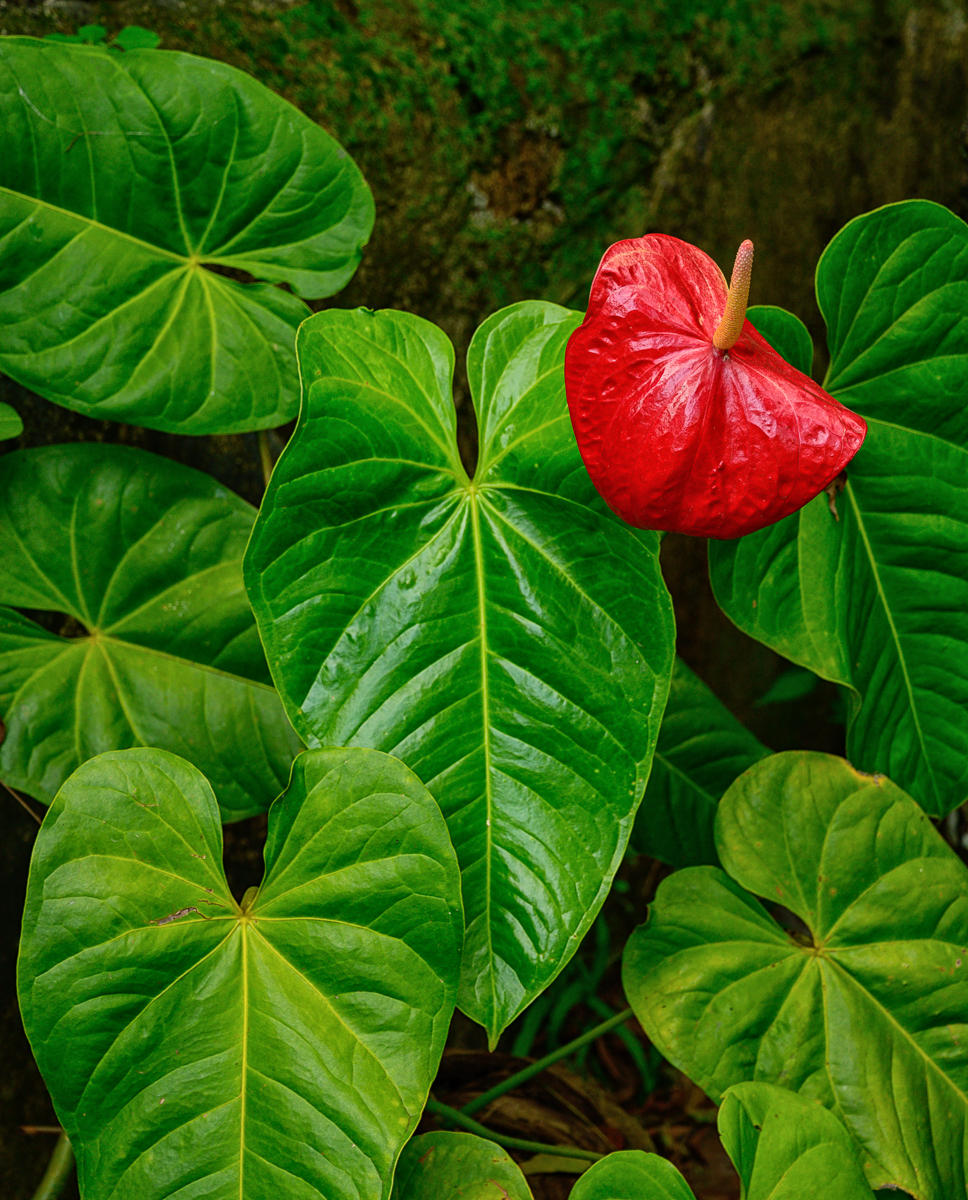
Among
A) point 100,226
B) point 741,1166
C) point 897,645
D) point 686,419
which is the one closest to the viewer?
point 686,419

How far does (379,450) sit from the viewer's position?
2.50 ft

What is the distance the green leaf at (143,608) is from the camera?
87 cm

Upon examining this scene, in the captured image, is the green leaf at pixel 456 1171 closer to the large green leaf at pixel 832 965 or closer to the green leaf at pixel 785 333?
the large green leaf at pixel 832 965

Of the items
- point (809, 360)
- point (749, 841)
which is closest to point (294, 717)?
point (749, 841)

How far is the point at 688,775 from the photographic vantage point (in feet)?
3.74

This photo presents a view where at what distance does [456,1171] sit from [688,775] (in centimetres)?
53

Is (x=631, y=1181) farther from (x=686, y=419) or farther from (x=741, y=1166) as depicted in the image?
(x=686, y=419)

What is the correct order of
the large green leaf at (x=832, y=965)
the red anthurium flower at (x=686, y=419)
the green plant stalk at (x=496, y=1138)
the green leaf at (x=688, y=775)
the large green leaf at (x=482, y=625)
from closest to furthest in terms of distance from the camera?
the red anthurium flower at (x=686, y=419) < the large green leaf at (x=482, y=625) < the large green leaf at (x=832, y=965) < the green plant stalk at (x=496, y=1138) < the green leaf at (x=688, y=775)

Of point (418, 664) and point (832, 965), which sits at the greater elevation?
point (418, 664)

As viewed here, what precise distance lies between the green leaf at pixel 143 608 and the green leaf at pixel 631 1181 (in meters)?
0.44

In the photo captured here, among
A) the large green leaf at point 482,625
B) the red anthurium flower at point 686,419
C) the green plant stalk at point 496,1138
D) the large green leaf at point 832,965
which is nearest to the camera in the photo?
the red anthurium flower at point 686,419

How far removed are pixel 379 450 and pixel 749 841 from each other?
536 mm

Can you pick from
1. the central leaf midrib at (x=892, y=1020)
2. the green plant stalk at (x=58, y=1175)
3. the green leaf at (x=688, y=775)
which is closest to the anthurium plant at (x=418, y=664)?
the central leaf midrib at (x=892, y=1020)

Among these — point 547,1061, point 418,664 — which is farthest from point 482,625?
point 547,1061
